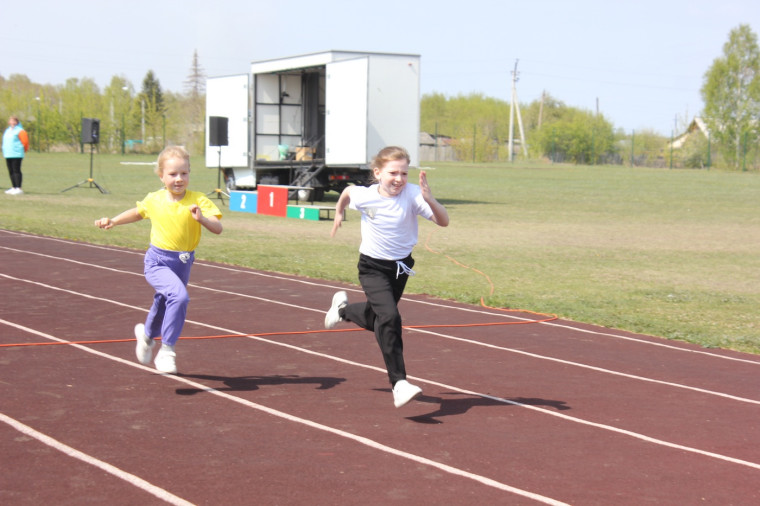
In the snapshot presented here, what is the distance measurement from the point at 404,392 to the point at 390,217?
1.19 metres

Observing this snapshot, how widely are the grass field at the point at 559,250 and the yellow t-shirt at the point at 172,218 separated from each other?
4550 mm

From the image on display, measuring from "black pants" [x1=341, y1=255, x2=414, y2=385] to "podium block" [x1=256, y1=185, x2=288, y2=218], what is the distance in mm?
16407

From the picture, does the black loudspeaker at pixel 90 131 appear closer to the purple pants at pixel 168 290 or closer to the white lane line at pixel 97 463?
the purple pants at pixel 168 290

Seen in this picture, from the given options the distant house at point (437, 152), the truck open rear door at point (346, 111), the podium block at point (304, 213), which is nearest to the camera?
the podium block at point (304, 213)

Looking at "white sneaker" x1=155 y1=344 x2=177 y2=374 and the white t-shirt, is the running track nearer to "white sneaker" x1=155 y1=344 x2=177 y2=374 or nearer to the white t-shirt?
"white sneaker" x1=155 y1=344 x2=177 y2=374

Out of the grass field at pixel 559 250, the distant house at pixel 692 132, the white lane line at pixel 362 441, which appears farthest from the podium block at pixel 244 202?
the distant house at pixel 692 132

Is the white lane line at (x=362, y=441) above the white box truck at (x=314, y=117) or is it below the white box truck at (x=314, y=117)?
below

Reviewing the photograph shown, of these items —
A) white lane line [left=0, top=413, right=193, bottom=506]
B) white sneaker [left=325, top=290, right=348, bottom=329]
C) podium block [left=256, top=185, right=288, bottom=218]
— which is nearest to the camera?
white lane line [left=0, top=413, right=193, bottom=506]

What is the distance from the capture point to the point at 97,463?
4887 mm

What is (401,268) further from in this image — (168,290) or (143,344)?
(143,344)

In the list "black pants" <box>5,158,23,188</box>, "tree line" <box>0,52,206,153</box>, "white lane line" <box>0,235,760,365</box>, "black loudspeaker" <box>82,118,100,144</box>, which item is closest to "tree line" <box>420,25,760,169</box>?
"tree line" <box>0,52,206,153</box>

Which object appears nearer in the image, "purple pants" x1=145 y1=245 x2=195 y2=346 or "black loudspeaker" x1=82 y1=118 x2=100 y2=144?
"purple pants" x1=145 y1=245 x2=195 y2=346

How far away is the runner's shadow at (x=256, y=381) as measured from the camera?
6645mm

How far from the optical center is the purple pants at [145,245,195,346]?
664 centimetres
